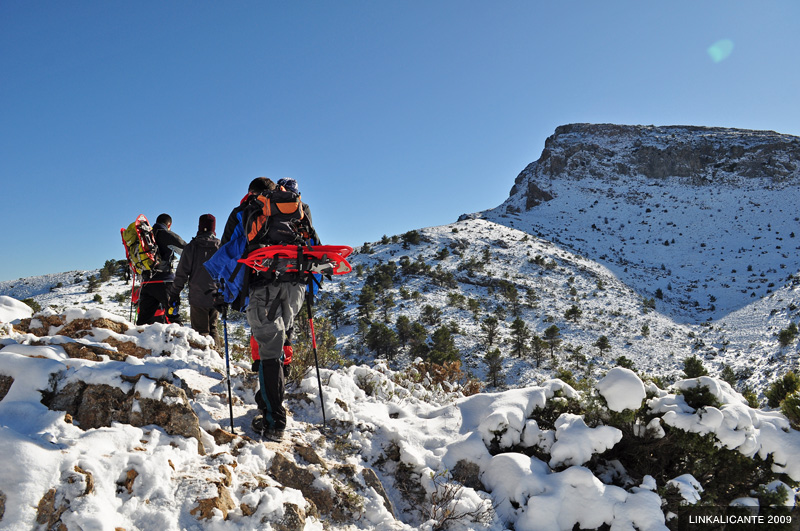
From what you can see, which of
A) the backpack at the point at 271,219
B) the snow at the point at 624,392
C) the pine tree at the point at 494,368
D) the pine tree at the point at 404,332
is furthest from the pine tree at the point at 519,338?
the backpack at the point at 271,219

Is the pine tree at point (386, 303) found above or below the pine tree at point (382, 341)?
above

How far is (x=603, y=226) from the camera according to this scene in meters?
71.6

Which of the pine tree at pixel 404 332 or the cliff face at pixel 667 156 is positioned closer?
the pine tree at pixel 404 332

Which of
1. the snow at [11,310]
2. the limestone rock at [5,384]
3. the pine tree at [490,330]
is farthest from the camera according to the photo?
the pine tree at [490,330]

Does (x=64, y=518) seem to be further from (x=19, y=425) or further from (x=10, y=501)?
(x=19, y=425)

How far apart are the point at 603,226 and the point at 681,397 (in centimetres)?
7688

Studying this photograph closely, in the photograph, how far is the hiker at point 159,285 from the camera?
5.77m

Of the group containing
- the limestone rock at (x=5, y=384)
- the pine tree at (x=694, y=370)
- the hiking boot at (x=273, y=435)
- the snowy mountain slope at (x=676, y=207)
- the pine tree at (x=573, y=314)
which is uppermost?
the snowy mountain slope at (x=676, y=207)

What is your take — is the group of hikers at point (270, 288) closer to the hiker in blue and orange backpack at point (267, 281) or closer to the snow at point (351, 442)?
the hiker in blue and orange backpack at point (267, 281)

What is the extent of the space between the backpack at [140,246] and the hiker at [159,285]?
8cm

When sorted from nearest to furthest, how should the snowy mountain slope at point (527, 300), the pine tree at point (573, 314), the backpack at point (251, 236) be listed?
the backpack at point (251, 236) → the snowy mountain slope at point (527, 300) → the pine tree at point (573, 314)

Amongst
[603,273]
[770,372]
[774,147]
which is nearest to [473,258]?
[603,273]

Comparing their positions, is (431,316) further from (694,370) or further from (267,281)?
(267,281)

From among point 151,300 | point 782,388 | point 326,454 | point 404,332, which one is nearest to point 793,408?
point 782,388
